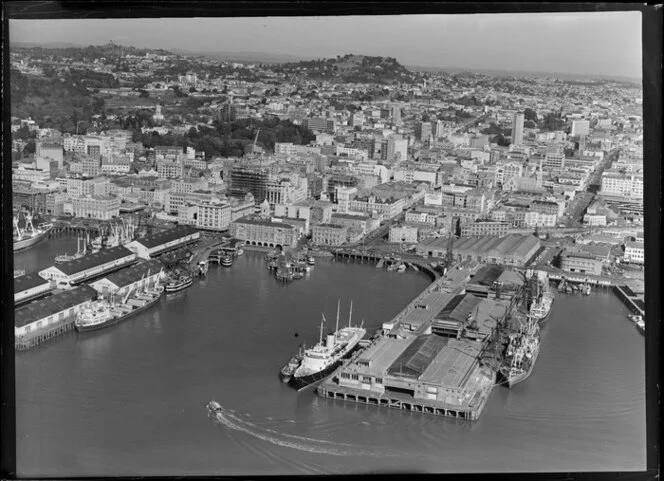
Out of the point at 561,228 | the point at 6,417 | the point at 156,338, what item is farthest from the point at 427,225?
the point at 6,417

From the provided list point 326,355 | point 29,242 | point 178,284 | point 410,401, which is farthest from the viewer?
point 178,284

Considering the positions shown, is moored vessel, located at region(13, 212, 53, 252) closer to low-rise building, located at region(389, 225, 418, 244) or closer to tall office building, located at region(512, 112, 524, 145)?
low-rise building, located at region(389, 225, 418, 244)

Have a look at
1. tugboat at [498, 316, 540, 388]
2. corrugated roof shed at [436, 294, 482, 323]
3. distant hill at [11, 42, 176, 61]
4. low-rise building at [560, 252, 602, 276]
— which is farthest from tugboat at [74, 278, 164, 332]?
low-rise building at [560, 252, 602, 276]

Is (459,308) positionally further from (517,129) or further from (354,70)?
(354,70)

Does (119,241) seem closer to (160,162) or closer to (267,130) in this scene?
(160,162)

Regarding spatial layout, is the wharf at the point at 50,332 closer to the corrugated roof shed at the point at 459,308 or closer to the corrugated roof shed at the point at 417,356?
the corrugated roof shed at the point at 417,356

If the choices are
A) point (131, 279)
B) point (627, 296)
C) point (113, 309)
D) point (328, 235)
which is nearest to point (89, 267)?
point (131, 279)
